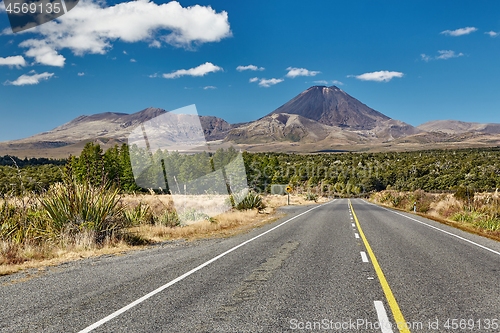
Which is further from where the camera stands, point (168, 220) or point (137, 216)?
point (168, 220)

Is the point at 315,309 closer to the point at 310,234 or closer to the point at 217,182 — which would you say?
the point at 310,234

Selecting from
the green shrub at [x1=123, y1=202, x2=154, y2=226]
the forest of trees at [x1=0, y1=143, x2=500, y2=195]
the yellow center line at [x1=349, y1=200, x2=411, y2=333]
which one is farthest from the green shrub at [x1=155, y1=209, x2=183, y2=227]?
the forest of trees at [x1=0, y1=143, x2=500, y2=195]

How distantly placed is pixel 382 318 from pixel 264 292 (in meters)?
2.01

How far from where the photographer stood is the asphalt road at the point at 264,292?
4871mm

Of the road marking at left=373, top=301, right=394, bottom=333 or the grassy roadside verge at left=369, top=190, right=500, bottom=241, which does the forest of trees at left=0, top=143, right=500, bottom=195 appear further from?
the road marking at left=373, top=301, right=394, bottom=333

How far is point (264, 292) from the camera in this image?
631cm

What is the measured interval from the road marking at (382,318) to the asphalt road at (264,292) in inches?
0.7

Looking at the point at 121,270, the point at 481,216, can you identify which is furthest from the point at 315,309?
the point at 481,216

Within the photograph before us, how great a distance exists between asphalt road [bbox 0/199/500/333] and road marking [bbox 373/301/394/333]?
17mm

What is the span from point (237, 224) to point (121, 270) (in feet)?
41.2

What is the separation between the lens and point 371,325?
475 centimetres

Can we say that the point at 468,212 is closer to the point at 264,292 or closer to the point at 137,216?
the point at 137,216

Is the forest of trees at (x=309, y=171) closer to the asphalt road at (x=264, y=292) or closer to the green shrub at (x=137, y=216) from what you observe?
the green shrub at (x=137, y=216)

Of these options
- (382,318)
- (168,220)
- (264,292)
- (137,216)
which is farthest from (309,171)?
(382,318)
